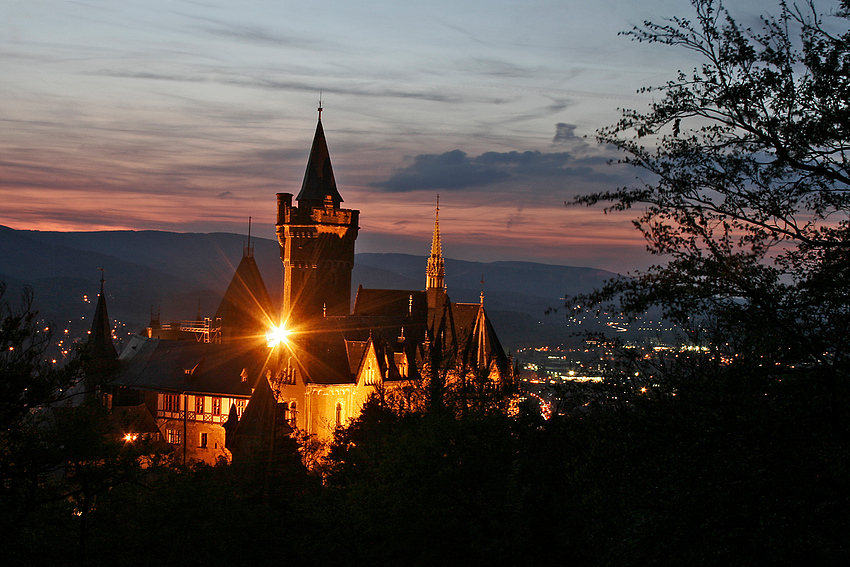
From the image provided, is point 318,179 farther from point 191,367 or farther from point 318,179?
point 191,367

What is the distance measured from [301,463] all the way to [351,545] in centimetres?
1521

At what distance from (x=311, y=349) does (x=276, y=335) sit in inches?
271

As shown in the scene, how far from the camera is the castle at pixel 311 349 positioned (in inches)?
2409

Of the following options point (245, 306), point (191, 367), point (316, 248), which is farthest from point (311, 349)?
point (316, 248)

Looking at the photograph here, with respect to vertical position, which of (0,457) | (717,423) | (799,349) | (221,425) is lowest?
(221,425)

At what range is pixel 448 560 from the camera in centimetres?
2545

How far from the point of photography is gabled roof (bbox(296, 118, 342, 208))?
8275cm

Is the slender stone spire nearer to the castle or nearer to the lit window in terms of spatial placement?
the castle

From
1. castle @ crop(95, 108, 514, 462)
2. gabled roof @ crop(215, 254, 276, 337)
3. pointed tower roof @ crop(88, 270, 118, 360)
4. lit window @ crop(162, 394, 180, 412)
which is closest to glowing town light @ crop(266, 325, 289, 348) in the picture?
castle @ crop(95, 108, 514, 462)

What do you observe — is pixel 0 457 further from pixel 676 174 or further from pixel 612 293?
pixel 676 174

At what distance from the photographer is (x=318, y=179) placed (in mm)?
83625

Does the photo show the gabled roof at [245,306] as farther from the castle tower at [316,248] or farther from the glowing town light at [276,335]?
the castle tower at [316,248]

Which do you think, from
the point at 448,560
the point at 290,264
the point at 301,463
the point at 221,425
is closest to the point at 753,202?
the point at 448,560

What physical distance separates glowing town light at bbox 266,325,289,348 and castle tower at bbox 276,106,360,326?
6379 mm
